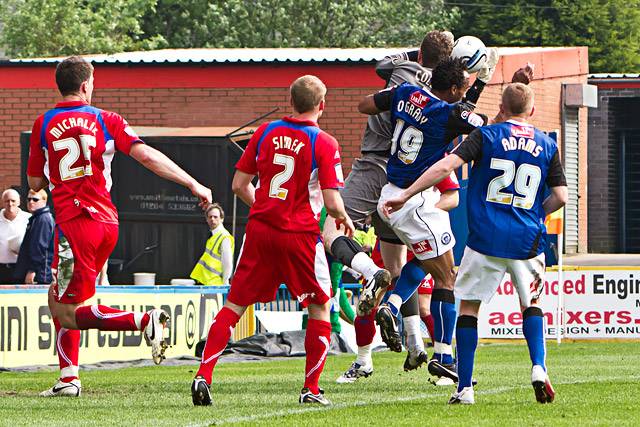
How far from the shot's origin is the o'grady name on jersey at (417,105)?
416 inches

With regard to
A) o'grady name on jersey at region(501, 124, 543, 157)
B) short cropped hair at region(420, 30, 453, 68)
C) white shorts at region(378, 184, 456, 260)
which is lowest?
white shorts at region(378, 184, 456, 260)

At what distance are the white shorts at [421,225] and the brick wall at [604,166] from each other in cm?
2768

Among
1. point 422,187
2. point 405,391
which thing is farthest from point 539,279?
point 405,391

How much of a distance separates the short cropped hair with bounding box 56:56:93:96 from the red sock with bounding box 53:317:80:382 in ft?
5.23

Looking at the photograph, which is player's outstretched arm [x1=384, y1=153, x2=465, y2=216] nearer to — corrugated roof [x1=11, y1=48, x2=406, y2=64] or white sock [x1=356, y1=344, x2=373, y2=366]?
white sock [x1=356, y1=344, x2=373, y2=366]

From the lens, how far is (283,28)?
47.7 m

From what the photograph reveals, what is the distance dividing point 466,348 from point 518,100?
5.23ft

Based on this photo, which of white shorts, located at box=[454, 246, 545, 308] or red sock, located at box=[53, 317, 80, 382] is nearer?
white shorts, located at box=[454, 246, 545, 308]

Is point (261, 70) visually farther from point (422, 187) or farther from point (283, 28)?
point (283, 28)

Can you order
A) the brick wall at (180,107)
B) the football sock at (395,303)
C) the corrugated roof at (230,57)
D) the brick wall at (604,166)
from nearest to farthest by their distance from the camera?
the football sock at (395,303) < the brick wall at (180,107) < the corrugated roof at (230,57) < the brick wall at (604,166)

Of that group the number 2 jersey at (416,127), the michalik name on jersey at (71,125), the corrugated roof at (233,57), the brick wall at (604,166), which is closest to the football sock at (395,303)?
the number 2 jersey at (416,127)

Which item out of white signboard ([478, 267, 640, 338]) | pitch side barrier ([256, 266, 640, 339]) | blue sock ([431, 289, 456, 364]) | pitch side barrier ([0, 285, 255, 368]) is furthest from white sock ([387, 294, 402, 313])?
white signboard ([478, 267, 640, 338])

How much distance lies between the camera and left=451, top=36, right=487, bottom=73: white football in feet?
36.0

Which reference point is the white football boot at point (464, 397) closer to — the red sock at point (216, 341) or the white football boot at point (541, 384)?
the white football boot at point (541, 384)
